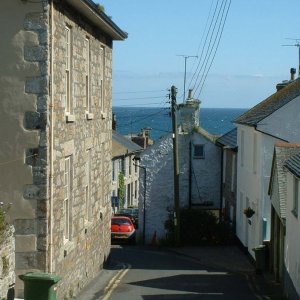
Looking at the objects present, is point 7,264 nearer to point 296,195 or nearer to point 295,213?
point 295,213

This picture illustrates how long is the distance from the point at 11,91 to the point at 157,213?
2410 cm

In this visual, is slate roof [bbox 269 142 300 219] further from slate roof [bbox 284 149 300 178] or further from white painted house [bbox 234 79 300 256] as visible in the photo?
white painted house [bbox 234 79 300 256]

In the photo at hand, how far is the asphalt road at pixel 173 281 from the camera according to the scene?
19438mm

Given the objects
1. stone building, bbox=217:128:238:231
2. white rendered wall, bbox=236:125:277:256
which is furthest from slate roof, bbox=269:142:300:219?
stone building, bbox=217:128:238:231

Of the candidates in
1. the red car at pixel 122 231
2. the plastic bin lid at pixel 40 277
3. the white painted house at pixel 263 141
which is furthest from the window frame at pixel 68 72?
the red car at pixel 122 231

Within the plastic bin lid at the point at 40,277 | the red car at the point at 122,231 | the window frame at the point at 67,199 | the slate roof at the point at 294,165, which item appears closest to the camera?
the plastic bin lid at the point at 40,277

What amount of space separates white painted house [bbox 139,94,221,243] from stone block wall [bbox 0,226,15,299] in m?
23.7

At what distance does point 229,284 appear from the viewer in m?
22.1

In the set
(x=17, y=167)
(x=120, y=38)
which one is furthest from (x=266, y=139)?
(x=17, y=167)

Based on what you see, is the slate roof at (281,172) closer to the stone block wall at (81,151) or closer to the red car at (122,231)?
the stone block wall at (81,151)

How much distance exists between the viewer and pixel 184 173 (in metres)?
37.3

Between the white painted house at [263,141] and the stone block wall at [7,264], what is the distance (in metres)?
13.8

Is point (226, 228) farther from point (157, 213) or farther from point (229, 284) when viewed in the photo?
point (229, 284)

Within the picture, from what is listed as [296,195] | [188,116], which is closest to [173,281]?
[296,195]
